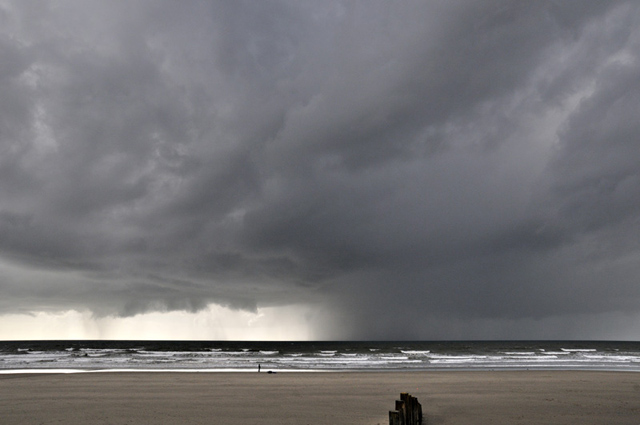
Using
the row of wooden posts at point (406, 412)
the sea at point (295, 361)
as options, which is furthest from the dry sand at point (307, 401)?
the sea at point (295, 361)

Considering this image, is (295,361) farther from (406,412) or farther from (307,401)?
(406,412)

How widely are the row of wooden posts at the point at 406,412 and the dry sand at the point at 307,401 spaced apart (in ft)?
5.21

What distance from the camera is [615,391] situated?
2291 centimetres

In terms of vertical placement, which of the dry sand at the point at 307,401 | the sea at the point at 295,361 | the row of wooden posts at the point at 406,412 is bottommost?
the sea at the point at 295,361

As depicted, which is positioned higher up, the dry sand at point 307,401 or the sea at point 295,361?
the dry sand at point 307,401

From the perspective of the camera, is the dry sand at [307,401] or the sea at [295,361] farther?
the sea at [295,361]

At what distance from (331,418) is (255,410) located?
135 inches

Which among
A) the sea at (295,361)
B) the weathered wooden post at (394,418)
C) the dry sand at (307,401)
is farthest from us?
the sea at (295,361)

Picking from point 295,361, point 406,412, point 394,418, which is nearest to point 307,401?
point 406,412

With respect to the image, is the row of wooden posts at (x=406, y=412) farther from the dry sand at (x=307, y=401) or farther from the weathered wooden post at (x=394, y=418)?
the dry sand at (x=307, y=401)

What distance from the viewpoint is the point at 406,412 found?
38.9ft

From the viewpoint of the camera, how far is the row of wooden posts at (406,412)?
11.2 metres

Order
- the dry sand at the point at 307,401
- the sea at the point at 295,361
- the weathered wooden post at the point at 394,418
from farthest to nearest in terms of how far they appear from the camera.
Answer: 1. the sea at the point at 295,361
2. the dry sand at the point at 307,401
3. the weathered wooden post at the point at 394,418

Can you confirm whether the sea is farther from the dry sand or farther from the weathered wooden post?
the weathered wooden post
